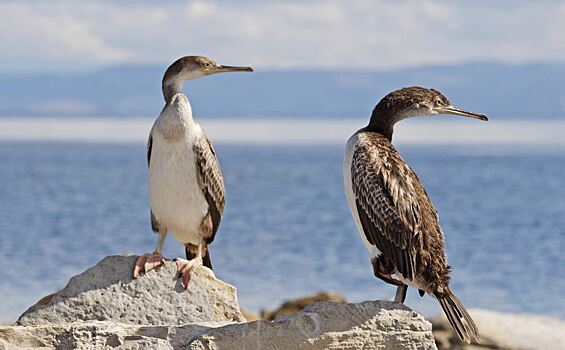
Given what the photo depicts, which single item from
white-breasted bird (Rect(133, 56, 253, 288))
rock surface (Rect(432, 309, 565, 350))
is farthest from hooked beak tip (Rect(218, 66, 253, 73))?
rock surface (Rect(432, 309, 565, 350))

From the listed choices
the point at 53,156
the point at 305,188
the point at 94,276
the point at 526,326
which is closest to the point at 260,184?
the point at 305,188

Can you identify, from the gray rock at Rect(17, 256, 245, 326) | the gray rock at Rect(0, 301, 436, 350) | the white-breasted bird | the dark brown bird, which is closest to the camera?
the gray rock at Rect(0, 301, 436, 350)

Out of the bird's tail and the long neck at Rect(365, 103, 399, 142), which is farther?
the long neck at Rect(365, 103, 399, 142)

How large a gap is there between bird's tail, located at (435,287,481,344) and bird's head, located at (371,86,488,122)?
1377 mm

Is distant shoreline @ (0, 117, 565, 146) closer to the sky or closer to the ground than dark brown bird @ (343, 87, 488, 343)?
closer to the sky

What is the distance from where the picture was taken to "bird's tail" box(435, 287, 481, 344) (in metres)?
9.59

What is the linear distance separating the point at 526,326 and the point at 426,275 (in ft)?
25.0

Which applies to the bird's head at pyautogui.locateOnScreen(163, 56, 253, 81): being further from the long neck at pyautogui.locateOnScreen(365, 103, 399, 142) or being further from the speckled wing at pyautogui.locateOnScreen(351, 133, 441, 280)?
the speckled wing at pyautogui.locateOnScreen(351, 133, 441, 280)

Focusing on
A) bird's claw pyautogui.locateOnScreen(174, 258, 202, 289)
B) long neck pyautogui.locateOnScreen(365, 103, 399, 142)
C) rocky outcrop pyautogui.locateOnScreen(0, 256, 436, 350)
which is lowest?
rocky outcrop pyautogui.locateOnScreen(0, 256, 436, 350)

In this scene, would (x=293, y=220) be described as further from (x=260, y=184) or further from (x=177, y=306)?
(x=177, y=306)

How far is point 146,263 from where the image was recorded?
1086 cm

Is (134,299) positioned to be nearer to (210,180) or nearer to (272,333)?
(210,180)

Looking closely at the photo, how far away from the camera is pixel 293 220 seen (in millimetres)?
40188

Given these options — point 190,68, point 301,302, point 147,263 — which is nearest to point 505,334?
point 301,302
